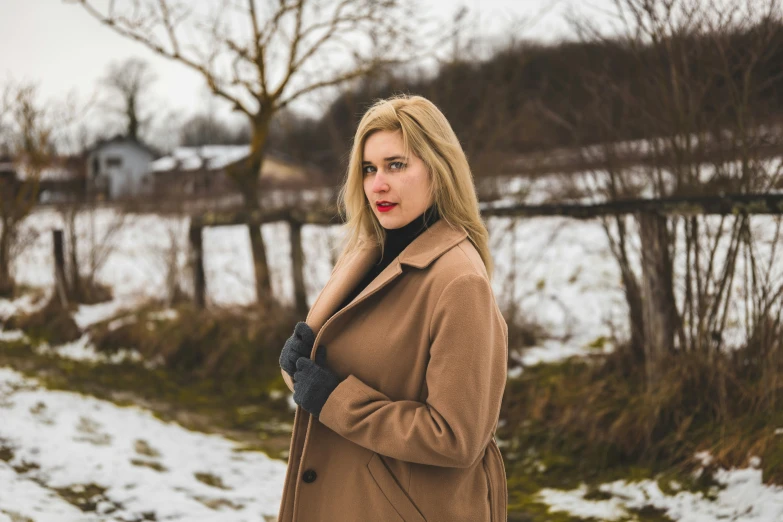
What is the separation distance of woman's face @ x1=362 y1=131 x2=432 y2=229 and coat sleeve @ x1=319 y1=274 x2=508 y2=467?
32 cm

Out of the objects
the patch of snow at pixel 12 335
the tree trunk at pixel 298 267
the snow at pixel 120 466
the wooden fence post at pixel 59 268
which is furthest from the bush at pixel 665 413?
the wooden fence post at pixel 59 268

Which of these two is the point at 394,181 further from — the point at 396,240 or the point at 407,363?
the point at 407,363

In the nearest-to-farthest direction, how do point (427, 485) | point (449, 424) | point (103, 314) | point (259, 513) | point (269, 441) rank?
1. point (449, 424)
2. point (427, 485)
3. point (259, 513)
4. point (269, 441)
5. point (103, 314)

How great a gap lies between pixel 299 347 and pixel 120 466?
2.83 m

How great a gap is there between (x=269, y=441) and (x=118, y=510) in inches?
64.6

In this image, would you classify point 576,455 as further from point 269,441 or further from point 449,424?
point 449,424

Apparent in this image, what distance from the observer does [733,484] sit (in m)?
3.56

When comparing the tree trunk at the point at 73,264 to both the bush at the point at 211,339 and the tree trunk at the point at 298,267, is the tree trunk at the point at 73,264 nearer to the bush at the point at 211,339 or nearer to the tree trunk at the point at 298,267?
the bush at the point at 211,339

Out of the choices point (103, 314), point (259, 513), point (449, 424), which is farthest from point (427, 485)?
point (103, 314)

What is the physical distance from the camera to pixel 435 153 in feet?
6.40

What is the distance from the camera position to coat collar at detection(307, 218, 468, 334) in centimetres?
191

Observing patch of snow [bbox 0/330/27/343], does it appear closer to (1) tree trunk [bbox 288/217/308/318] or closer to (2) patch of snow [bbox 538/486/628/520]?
(1) tree trunk [bbox 288/217/308/318]

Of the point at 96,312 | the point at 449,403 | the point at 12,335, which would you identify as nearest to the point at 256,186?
the point at 96,312

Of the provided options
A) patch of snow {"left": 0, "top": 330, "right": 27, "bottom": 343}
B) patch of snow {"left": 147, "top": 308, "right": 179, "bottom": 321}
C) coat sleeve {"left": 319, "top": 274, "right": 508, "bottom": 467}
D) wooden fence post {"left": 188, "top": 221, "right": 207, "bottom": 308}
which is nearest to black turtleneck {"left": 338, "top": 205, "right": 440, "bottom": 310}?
coat sleeve {"left": 319, "top": 274, "right": 508, "bottom": 467}
